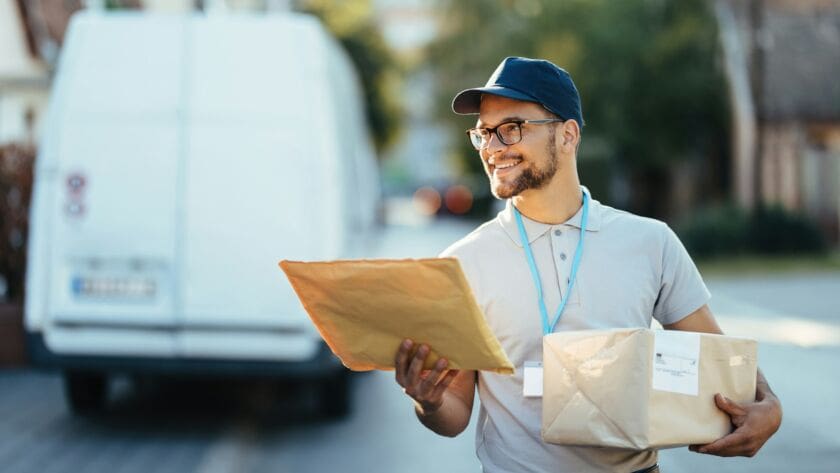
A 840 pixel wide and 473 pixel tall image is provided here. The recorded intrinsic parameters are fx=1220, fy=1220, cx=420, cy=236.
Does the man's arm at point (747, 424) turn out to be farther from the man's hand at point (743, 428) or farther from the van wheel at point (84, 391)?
the van wheel at point (84, 391)

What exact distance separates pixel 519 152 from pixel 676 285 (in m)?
0.54

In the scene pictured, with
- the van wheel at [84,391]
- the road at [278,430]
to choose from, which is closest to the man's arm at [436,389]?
the road at [278,430]

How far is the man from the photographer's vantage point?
302cm

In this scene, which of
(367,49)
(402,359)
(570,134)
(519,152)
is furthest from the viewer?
(367,49)

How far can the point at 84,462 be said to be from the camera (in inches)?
297

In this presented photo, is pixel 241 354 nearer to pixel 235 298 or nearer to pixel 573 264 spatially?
pixel 235 298

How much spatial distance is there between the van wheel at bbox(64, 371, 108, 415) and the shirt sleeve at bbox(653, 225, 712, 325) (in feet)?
21.6

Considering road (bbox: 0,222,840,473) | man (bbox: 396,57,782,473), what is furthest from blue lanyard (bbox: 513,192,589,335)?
road (bbox: 0,222,840,473)

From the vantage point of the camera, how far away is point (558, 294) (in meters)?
3.05

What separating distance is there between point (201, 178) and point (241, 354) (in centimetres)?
116

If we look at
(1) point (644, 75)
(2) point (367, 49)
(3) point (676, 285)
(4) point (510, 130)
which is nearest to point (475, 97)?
(4) point (510, 130)

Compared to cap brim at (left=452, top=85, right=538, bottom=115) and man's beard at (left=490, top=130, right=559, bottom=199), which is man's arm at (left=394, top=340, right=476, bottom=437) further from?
cap brim at (left=452, top=85, right=538, bottom=115)

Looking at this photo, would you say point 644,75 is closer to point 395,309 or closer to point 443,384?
point 443,384

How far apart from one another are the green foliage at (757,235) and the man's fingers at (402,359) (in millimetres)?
18724
